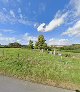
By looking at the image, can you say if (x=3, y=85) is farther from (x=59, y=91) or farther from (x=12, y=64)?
(x=12, y=64)

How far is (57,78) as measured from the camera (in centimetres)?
1103

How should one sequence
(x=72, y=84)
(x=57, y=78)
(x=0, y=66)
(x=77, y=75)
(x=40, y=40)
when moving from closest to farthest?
(x=72, y=84) < (x=57, y=78) < (x=77, y=75) < (x=0, y=66) < (x=40, y=40)

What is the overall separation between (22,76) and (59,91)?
3.63 m

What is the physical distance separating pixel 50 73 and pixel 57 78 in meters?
1.04

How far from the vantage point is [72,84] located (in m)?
10.1

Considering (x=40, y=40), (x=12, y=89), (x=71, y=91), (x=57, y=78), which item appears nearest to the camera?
(x=12, y=89)

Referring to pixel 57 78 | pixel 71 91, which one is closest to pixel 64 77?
pixel 57 78

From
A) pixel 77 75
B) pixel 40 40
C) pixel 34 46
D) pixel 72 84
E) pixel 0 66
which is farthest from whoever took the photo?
pixel 34 46

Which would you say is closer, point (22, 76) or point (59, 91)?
point (59, 91)

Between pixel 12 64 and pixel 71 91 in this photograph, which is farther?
pixel 12 64

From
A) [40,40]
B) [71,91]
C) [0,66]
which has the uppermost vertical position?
[40,40]

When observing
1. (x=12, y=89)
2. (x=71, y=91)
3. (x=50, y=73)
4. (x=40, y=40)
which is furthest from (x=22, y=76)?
(x=40, y=40)

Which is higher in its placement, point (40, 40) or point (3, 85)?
point (40, 40)

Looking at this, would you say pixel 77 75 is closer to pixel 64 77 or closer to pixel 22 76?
pixel 64 77
